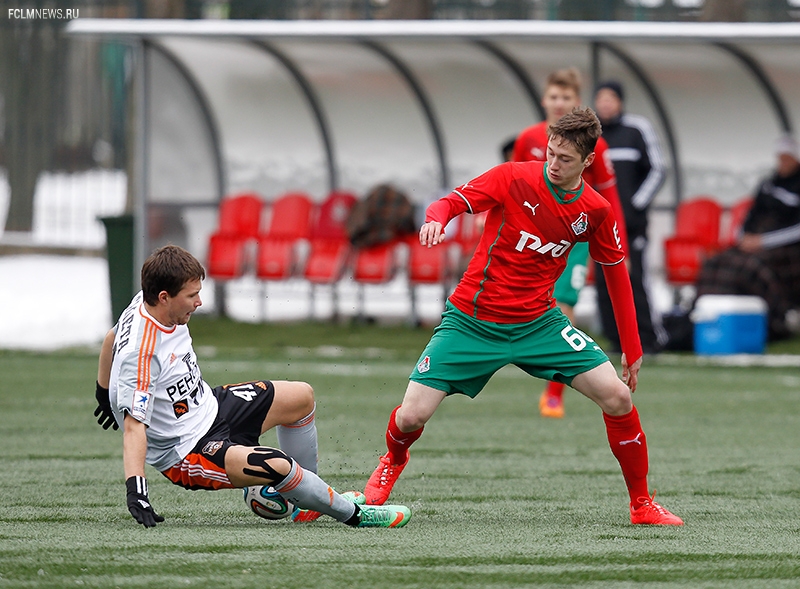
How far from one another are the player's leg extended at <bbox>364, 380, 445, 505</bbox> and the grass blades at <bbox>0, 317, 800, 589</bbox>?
6.8 inches

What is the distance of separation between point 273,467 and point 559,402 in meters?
4.16

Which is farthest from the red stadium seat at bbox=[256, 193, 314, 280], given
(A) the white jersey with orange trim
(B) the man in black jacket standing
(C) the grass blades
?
(A) the white jersey with orange trim

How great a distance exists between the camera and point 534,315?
5121 mm

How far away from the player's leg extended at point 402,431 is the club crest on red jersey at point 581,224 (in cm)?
82

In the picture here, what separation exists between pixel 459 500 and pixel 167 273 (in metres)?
1.75

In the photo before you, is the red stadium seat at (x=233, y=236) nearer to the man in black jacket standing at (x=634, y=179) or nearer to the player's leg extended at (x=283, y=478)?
the man in black jacket standing at (x=634, y=179)

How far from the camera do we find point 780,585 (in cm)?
392

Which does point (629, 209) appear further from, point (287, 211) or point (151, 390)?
point (151, 390)

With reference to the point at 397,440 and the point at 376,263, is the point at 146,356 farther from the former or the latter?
the point at 376,263

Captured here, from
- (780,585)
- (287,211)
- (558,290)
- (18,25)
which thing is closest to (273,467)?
(780,585)

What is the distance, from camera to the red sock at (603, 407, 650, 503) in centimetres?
507

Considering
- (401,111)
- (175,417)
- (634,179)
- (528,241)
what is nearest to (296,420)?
(175,417)

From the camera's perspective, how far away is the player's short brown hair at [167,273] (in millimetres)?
4527

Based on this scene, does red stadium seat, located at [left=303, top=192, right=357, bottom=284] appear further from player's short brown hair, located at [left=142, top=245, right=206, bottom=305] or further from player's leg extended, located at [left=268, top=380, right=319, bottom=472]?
player's short brown hair, located at [left=142, top=245, right=206, bottom=305]
